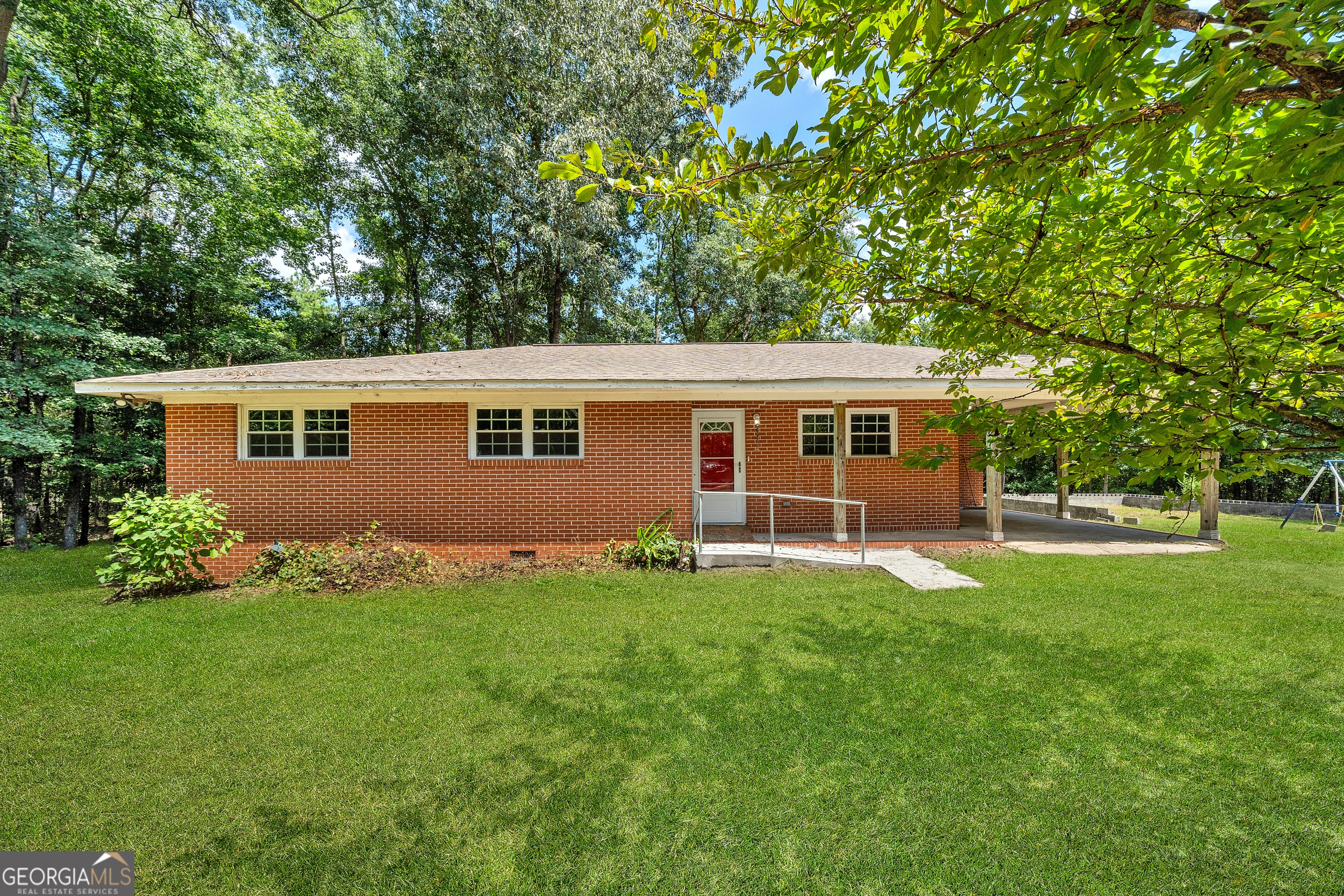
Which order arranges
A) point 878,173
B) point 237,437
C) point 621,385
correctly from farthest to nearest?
point 237,437 < point 621,385 < point 878,173

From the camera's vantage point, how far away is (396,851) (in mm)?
2656

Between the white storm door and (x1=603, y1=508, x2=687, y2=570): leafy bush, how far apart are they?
93.7 inches

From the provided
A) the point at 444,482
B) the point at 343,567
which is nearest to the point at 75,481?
the point at 343,567

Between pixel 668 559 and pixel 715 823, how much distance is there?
5587 mm

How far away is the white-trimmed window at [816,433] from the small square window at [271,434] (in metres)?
9.36

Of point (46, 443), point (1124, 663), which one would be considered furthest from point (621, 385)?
A: point (46, 443)

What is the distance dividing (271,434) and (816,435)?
10.0 m

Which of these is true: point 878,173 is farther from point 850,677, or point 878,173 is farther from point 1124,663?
point 1124,663

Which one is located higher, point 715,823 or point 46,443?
point 46,443

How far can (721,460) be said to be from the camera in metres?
11.0

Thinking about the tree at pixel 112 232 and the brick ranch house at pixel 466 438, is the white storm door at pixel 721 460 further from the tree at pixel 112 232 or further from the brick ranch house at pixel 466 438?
the tree at pixel 112 232

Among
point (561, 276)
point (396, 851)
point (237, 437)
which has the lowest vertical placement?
point (396, 851)

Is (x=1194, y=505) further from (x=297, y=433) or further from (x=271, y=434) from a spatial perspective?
(x=271, y=434)

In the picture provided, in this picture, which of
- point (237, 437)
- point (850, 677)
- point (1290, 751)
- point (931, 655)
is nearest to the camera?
point (1290, 751)
